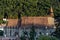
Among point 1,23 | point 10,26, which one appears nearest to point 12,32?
point 10,26

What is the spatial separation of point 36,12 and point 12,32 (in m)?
7.67

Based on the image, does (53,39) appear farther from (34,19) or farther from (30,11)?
(30,11)

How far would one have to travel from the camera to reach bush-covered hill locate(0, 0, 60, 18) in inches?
1416

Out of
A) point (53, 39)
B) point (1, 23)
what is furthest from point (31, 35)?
point (1, 23)

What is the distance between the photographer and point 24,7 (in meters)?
36.3

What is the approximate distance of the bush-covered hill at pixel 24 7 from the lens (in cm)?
3597

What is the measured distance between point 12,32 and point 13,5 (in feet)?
26.4

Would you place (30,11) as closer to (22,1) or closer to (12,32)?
(22,1)

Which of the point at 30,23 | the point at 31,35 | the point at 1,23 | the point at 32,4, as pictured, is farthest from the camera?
the point at 32,4

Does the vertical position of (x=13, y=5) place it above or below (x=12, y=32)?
above

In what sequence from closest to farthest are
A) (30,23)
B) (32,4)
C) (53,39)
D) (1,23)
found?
1. (53,39)
2. (30,23)
3. (1,23)
4. (32,4)

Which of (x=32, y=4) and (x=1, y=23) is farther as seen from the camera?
(x=32, y=4)

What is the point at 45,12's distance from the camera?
36.7 metres

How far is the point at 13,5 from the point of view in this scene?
Answer: 36500mm
